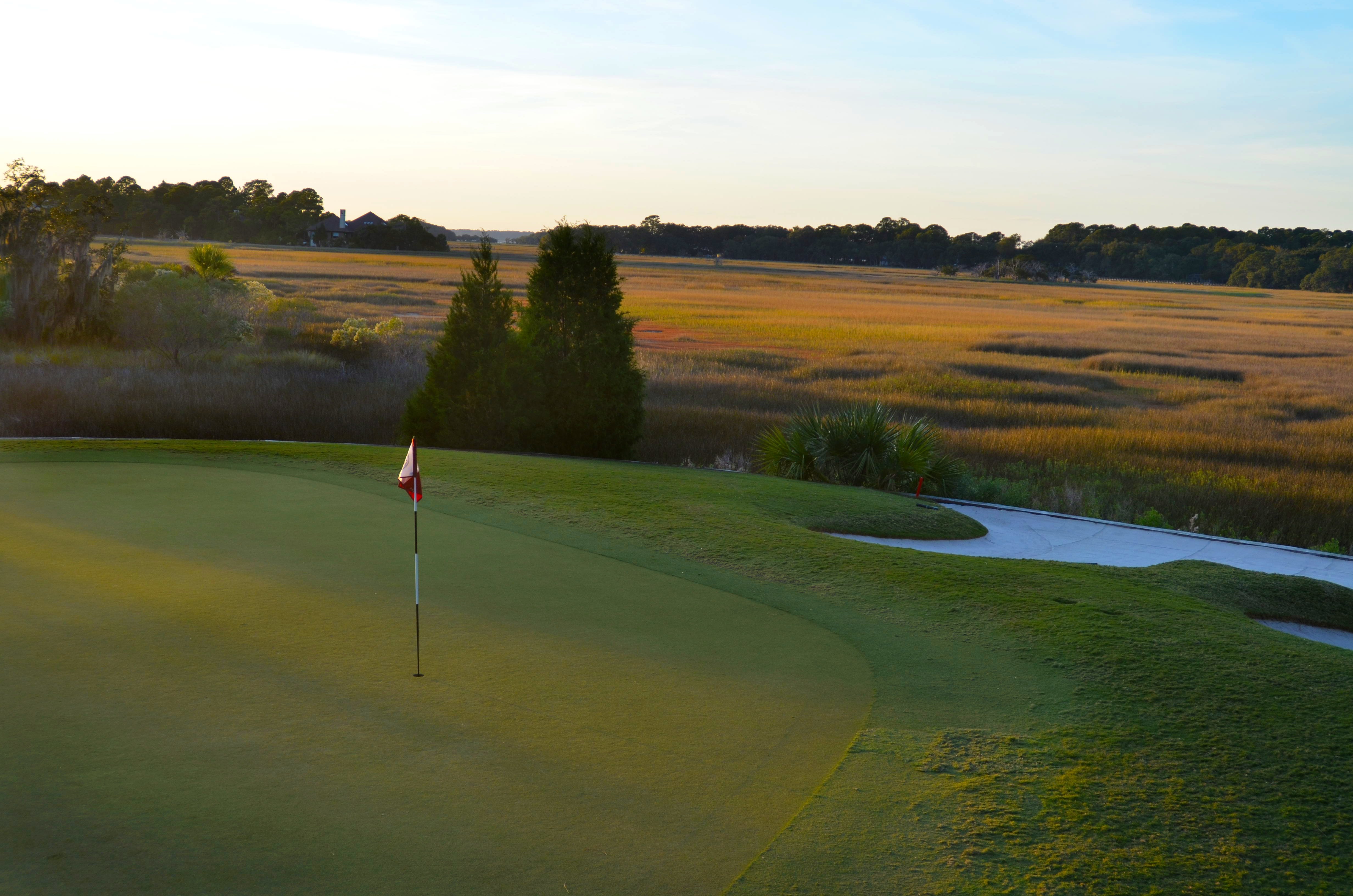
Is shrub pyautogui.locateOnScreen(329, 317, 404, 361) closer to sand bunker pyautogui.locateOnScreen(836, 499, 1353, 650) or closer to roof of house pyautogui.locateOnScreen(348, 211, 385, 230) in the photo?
sand bunker pyautogui.locateOnScreen(836, 499, 1353, 650)

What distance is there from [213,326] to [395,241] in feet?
281

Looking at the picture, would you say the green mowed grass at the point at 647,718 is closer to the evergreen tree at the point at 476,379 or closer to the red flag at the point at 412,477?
the red flag at the point at 412,477

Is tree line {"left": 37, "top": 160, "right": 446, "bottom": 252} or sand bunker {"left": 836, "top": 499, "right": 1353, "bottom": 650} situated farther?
tree line {"left": 37, "top": 160, "right": 446, "bottom": 252}

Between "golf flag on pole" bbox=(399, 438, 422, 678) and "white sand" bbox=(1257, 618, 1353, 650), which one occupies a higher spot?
"golf flag on pole" bbox=(399, 438, 422, 678)

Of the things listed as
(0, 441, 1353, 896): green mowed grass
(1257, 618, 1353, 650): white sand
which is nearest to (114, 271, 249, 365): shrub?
(0, 441, 1353, 896): green mowed grass

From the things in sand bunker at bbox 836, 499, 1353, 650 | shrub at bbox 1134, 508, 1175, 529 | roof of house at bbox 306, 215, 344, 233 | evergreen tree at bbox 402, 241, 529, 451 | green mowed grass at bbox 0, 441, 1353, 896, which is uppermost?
roof of house at bbox 306, 215, 344, 233

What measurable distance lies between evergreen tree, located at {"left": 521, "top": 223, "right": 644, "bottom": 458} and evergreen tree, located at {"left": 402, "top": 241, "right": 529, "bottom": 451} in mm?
318

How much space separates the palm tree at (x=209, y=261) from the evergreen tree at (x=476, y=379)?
60.4 feet

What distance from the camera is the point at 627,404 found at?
14.5 metres

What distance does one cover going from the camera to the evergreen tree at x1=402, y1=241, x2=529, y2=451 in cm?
1394

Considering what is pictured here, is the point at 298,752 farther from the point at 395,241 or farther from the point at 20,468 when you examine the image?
the point at 395,241

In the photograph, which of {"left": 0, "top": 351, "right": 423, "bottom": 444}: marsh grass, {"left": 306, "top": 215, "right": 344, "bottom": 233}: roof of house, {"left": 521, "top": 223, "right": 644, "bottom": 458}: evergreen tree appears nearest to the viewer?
{"left": 521, "top": 223, "right": 644, "bottom": 458}: evergreen tree

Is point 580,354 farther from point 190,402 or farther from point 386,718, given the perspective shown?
point 386,718

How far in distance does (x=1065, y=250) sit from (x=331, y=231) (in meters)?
84.1
